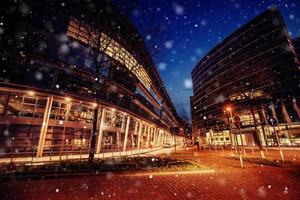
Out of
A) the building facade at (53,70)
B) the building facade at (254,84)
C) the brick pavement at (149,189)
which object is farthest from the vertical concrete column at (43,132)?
the building facade at (254,84)

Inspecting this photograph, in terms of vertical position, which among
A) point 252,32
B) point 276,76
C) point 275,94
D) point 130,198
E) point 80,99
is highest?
point 252,32

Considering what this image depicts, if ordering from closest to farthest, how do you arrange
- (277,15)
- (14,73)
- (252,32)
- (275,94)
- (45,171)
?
(45,171) → (14,73) → (275,94) → (277,15) → (252,32)

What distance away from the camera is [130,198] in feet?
16.0

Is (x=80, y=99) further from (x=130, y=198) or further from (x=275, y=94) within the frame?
(x=275, y=94)

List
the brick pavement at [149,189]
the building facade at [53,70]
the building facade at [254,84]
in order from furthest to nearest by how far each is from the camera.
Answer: the building facade at [254,84], the building facade at [53,70], the brick pavement at [149,189]

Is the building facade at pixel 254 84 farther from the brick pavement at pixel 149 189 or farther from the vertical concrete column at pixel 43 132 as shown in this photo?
the vertical concrete column at pixel 43 132

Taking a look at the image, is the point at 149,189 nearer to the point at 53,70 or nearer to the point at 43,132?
the point at 43,132

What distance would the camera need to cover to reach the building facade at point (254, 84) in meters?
30.8

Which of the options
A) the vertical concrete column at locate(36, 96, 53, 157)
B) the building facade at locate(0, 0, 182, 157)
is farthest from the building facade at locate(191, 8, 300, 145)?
the vertical concrete column at locate(36, 96, 53, 157)

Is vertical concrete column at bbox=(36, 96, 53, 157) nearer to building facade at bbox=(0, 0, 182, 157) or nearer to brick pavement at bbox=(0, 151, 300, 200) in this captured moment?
building facade at bbox=(0, 0, 182, 157)

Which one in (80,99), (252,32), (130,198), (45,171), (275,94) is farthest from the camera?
(252,32)

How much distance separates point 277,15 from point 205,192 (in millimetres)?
54158

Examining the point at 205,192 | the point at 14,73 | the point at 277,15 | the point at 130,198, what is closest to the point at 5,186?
the point at 130,198

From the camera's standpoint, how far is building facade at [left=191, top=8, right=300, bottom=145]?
30781mm
